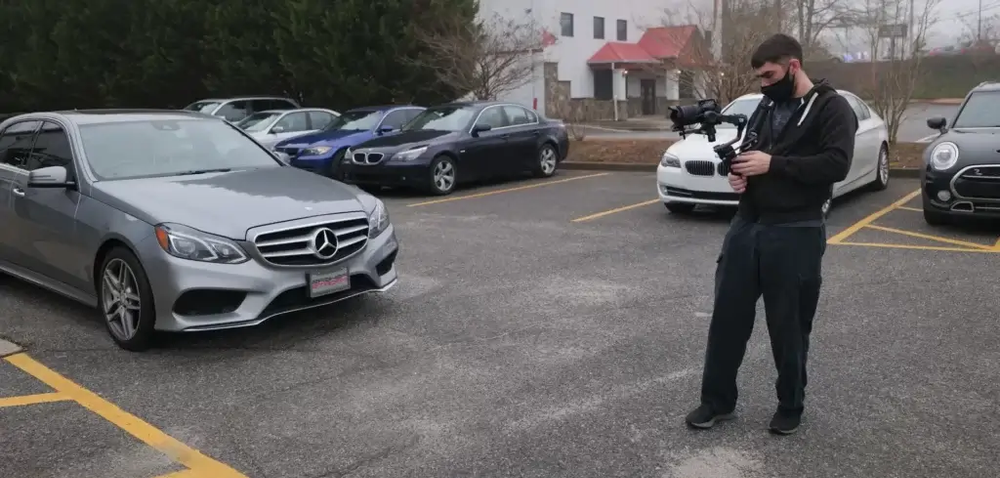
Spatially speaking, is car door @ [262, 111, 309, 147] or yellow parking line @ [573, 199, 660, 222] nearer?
yellow parking line @ [573, 199, 660, 222]

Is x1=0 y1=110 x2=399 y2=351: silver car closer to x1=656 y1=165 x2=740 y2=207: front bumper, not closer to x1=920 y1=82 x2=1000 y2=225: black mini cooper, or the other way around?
x1=656 y1=165 x2=740 y2=207: front bumper

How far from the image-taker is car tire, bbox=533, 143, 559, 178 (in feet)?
48.2

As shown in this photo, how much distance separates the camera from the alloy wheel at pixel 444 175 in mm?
12758

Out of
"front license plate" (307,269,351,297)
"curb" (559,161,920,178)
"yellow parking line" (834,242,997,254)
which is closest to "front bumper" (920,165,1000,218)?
"yellow parking line" (834,242,997,254)

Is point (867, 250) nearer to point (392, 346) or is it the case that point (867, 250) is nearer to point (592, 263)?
point (592, 263)

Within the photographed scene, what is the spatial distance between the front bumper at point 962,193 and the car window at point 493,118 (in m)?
6.96

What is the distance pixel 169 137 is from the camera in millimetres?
6480

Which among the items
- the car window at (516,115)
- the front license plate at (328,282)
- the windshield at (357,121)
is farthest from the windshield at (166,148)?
the windshield at (357,121)

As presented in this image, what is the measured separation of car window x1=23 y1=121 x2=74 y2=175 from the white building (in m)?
29.1

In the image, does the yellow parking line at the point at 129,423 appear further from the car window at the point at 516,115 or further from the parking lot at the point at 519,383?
the car window at the point at 516,115

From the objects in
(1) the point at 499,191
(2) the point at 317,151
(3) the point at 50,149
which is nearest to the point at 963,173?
(1) the point at 499,191

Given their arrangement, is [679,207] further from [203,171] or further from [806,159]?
[806,159]

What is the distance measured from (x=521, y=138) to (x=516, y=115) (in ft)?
1.60

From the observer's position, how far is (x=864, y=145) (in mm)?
10750
